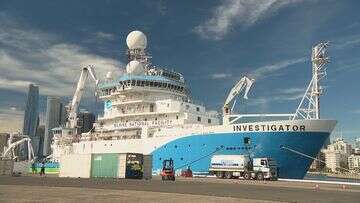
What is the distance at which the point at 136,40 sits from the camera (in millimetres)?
68000

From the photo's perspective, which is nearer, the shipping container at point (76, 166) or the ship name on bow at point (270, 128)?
the ship name on bow at point (270, 128)

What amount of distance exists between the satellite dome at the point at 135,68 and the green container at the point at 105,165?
2095cm

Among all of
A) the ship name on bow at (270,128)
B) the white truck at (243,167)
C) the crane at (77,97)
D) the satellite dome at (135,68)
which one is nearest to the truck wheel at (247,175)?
the white truck at (243,167)

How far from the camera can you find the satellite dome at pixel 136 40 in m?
Result: 68.0

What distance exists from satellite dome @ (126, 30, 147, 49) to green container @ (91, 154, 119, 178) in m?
26.4

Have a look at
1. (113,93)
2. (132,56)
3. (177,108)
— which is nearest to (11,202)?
(177,108)

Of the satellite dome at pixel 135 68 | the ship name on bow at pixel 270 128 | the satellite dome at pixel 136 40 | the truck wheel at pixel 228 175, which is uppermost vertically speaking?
the satellite dome at pixel 136 40

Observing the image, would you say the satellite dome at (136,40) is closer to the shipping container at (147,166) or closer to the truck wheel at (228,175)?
the shipping container at (147,166)

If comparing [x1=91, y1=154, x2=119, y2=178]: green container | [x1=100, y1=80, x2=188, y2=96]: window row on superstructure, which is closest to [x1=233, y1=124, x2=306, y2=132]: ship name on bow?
[x1=91, y1=154, x2=119, y2=178]: green container

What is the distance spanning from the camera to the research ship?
43219 millimetres

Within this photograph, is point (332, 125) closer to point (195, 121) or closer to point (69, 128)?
point (195, 121)

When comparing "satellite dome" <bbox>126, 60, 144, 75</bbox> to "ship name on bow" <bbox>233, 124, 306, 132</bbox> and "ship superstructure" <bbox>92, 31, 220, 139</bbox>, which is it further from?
"ship name on bow" <bbox>233, 124, 306, 132</bbox>

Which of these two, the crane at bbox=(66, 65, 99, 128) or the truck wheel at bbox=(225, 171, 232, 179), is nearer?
the truck wheel at bbox=(225, 171, 232, 179)

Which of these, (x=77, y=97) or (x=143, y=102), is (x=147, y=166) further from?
(x=77, y=97)
